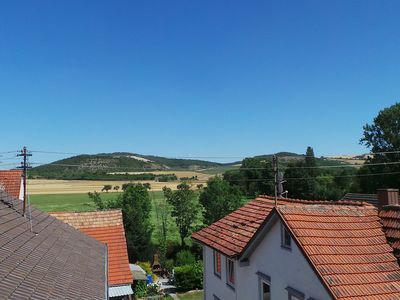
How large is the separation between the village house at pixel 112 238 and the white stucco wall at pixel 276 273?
443cm

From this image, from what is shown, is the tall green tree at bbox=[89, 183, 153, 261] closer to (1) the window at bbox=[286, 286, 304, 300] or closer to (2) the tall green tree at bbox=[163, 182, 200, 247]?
(2) the tall green tree at bbox=[163, 182, 200, 247]

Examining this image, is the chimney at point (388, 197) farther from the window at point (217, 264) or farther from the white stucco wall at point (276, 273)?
the window at point (217, 264)

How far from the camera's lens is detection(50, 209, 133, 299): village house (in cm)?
1692

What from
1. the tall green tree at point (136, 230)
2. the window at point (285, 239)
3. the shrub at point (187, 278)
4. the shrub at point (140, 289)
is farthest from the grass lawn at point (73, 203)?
the window at point (285, 239)

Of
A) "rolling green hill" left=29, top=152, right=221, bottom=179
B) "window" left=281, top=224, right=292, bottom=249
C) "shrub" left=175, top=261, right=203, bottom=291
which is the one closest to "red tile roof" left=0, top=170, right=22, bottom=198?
"rolling green hill" left=29, top=152, right=221, bottom=179

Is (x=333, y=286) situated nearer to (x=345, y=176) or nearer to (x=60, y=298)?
(x=60, y=298)

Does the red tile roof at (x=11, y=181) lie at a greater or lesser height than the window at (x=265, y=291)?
greater

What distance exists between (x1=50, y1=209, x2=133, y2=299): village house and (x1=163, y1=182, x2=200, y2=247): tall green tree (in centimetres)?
2559

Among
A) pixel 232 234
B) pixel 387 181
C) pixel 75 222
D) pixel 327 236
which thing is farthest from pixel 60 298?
pixel 387 181

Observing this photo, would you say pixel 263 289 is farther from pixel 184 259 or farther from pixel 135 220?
pixel 135 220

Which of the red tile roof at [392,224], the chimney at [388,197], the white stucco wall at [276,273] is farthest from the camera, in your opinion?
the chimney at [388,197]

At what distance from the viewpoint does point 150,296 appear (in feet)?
84.3

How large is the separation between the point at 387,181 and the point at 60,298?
157 ft

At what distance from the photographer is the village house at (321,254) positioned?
30.7 feet
